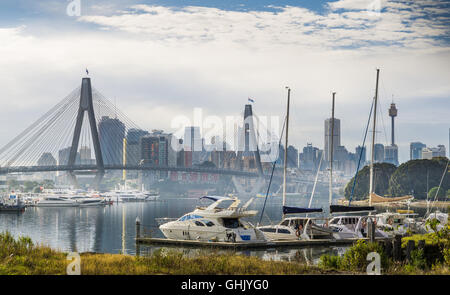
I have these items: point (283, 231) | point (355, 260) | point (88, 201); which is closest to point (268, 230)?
point (283, 231)

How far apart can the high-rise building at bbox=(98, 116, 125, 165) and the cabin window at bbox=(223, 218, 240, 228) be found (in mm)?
72685

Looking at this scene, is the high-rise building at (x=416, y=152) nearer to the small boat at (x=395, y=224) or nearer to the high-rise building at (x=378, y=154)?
the high-rise building at (x=378, y=154)

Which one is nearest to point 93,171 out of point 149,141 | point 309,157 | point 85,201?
point 85,201

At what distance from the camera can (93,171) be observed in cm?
10344

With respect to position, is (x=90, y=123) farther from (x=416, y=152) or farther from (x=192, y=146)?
(x=416, y=152)

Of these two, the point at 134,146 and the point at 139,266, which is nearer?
the point at 139,266

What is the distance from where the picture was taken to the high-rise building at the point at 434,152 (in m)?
113

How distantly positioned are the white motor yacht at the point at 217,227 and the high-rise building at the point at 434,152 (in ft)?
301

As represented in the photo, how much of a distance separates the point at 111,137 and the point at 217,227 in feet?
261

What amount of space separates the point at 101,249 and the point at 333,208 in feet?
49.4

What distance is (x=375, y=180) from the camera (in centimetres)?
11631

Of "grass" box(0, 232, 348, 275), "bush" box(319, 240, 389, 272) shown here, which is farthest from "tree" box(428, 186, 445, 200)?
"grass" box(0, 232, 348, 275)

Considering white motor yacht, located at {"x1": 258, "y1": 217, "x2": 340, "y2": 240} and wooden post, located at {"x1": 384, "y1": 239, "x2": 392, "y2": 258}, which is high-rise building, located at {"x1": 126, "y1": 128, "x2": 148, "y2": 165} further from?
wooden post, located at {"x1": 384, "y1": 239, "x2": 392, "y2": 258}
